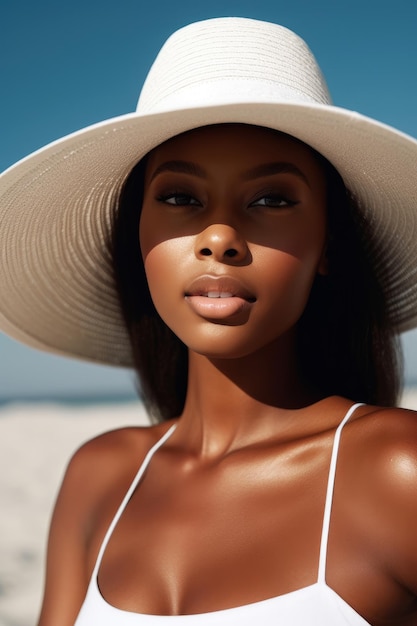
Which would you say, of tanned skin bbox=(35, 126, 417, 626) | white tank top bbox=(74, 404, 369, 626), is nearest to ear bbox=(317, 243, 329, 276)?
tanned skin bbox=(35, 126, 417, 626)

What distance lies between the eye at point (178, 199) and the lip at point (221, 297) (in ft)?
0.60

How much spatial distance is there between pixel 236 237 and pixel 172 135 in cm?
29

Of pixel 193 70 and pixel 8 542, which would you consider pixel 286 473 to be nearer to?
pixel 193 70

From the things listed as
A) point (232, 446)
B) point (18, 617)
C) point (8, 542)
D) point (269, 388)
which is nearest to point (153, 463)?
point (232, 446)

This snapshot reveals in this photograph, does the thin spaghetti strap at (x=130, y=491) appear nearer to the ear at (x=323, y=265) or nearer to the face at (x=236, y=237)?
the face at (x=236, y=237)

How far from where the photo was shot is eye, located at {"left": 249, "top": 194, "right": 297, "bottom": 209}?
188 cm

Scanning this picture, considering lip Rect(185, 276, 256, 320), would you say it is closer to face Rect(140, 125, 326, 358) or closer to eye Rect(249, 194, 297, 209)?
face Rect(140, 125, 326, 358)

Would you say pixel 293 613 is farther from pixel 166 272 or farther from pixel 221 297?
pixel 166 272

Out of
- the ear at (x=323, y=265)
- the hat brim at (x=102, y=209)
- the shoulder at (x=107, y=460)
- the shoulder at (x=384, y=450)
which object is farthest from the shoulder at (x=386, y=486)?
the shoulder at (x=107, y=460)

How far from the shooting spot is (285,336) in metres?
2.09

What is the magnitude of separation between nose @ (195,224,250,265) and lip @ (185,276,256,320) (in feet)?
0.14

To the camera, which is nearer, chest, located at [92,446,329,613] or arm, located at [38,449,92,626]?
chest, located at [92,446,329,613]

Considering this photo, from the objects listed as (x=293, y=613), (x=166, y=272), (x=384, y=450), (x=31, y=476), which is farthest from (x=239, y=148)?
(x=31, y=476)

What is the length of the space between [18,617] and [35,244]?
9.55ft
